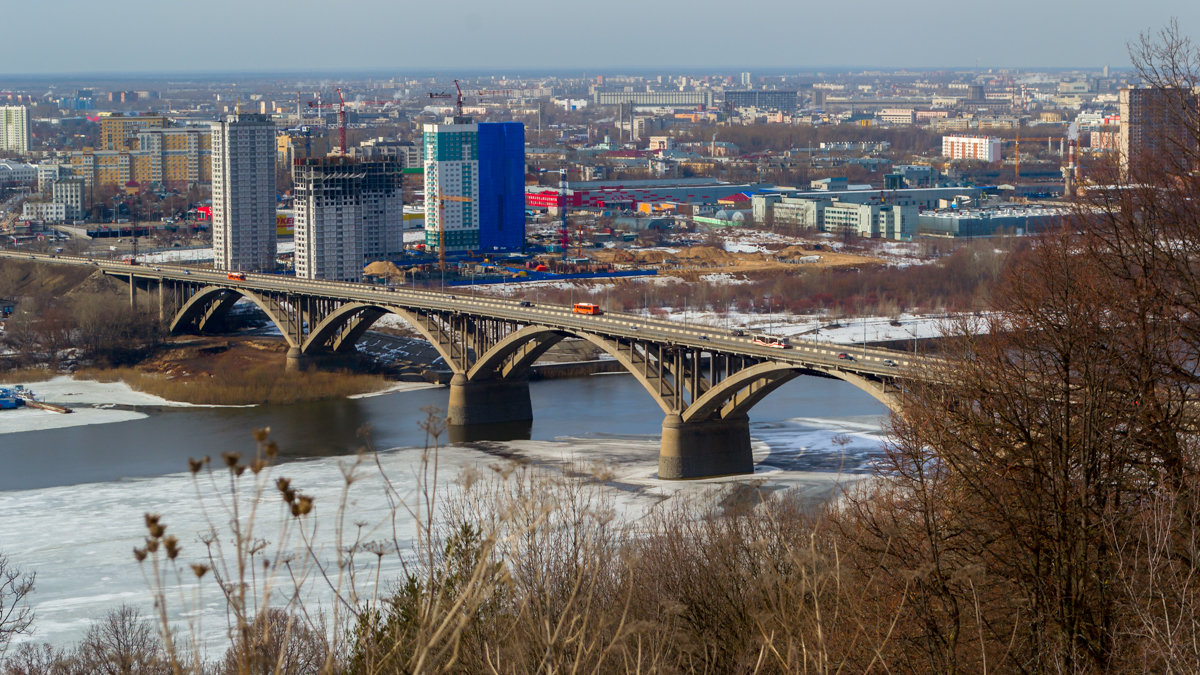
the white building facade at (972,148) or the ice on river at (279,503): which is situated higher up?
the white building facade at (972,148)

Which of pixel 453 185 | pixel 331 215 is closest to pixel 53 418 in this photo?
pixel 331 215

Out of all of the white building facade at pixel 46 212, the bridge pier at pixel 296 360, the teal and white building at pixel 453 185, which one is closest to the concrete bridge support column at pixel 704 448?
the bridge pier at pixel 296 360

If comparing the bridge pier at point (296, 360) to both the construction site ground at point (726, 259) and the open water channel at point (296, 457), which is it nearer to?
the open water channel at point (296, 457)

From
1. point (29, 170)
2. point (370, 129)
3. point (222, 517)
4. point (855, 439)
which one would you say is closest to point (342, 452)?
point (222, 517)

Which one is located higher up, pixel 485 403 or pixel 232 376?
pixel 485 403

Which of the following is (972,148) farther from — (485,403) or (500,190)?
(485,403)

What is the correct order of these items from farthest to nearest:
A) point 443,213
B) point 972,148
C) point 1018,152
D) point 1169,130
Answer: point 972,148 < point 1018,152 < point 443,213 < point 1169,130

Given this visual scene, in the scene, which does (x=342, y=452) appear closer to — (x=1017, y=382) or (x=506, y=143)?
(x=1017, y=382)
